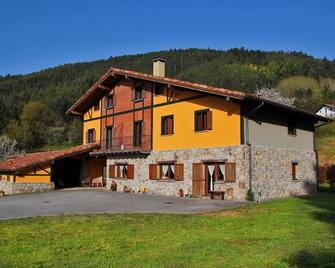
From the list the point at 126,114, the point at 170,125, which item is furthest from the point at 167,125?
the point at 126,114

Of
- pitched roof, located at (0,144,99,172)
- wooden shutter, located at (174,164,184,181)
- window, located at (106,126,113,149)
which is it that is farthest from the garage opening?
wooden shutter, located at (174,164,184,181)

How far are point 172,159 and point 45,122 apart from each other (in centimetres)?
6515

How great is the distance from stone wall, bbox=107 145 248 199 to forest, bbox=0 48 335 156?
160 ft

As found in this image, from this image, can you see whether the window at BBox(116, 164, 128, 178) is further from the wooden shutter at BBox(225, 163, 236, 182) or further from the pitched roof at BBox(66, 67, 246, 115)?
the wooden shutter at BBox(225, 163, 236, 182)

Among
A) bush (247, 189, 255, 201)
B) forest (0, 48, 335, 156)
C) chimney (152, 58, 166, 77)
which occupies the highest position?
forest (0, 48, 335, 156)

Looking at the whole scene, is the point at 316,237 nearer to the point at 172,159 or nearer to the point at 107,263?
the point at 107,263

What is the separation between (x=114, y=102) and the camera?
2973 centimetres

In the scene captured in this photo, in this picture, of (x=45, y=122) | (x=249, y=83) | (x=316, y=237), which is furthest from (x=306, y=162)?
(x=45, y=122)

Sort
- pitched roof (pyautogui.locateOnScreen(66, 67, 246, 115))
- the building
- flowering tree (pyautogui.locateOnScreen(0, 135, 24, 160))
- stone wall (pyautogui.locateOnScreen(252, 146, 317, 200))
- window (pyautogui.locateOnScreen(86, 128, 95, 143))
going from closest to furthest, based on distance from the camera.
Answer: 1. pitched roof (pyautogui.locateOnScreen(66, 67, 246, 115))
2. the building
3. stone wall (pyautogui.locateOnScreen(252, 146, 317, 200))
4. window (pyautogui.locateOnScreen(86, 128, 95, 143))
5. flowering tree (pyautogui.locateOnScreen(0, 135, 24, 160))

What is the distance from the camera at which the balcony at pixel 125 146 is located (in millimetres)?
25981

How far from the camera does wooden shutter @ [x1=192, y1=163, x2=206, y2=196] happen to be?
71.9 ft

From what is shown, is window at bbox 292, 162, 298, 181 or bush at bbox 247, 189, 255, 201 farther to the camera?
window at bbox 292, 162, 298, 181

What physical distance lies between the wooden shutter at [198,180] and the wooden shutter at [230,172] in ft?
5.82

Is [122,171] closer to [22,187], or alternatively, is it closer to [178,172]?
[178,172]
